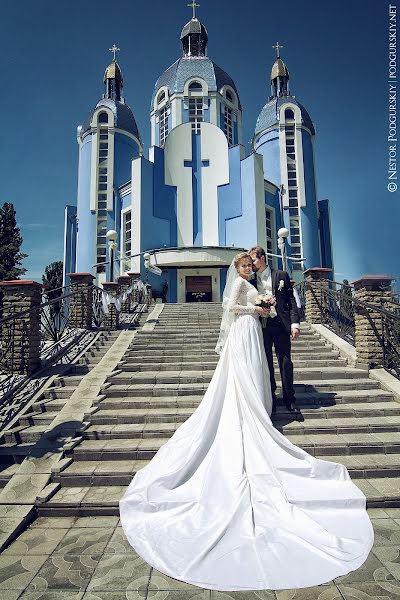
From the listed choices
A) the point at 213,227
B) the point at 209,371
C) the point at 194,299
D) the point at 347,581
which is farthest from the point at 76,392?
the point at 213,227

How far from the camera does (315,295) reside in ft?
31.3

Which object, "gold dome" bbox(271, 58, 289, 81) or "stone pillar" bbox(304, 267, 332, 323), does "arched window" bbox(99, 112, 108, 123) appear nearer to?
"gold dome" bbox(271, 58, 289, 81)

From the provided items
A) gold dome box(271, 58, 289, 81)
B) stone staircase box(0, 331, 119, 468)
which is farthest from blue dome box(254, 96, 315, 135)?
stone staircase box(0, 331, 119, 468)

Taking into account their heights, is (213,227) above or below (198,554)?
above

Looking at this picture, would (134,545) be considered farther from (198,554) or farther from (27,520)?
(27,520)

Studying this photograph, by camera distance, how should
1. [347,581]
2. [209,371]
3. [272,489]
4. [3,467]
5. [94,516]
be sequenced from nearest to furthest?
[347,581], [272,489], [94,516], [3,467], [209,371]

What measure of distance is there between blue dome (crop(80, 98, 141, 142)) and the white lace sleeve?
24.0 metres

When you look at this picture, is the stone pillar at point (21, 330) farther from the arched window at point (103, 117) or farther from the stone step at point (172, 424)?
the arched window at point (103, 117)

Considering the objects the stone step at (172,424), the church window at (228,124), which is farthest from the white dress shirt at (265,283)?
the church window at (228,124)

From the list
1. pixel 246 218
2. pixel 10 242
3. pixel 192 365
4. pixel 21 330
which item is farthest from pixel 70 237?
pixel 192 365

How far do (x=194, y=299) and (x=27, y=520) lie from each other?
1780cm

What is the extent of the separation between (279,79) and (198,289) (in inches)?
782

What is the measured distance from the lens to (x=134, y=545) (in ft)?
8.48

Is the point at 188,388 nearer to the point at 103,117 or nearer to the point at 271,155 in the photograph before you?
the point at 271,155
